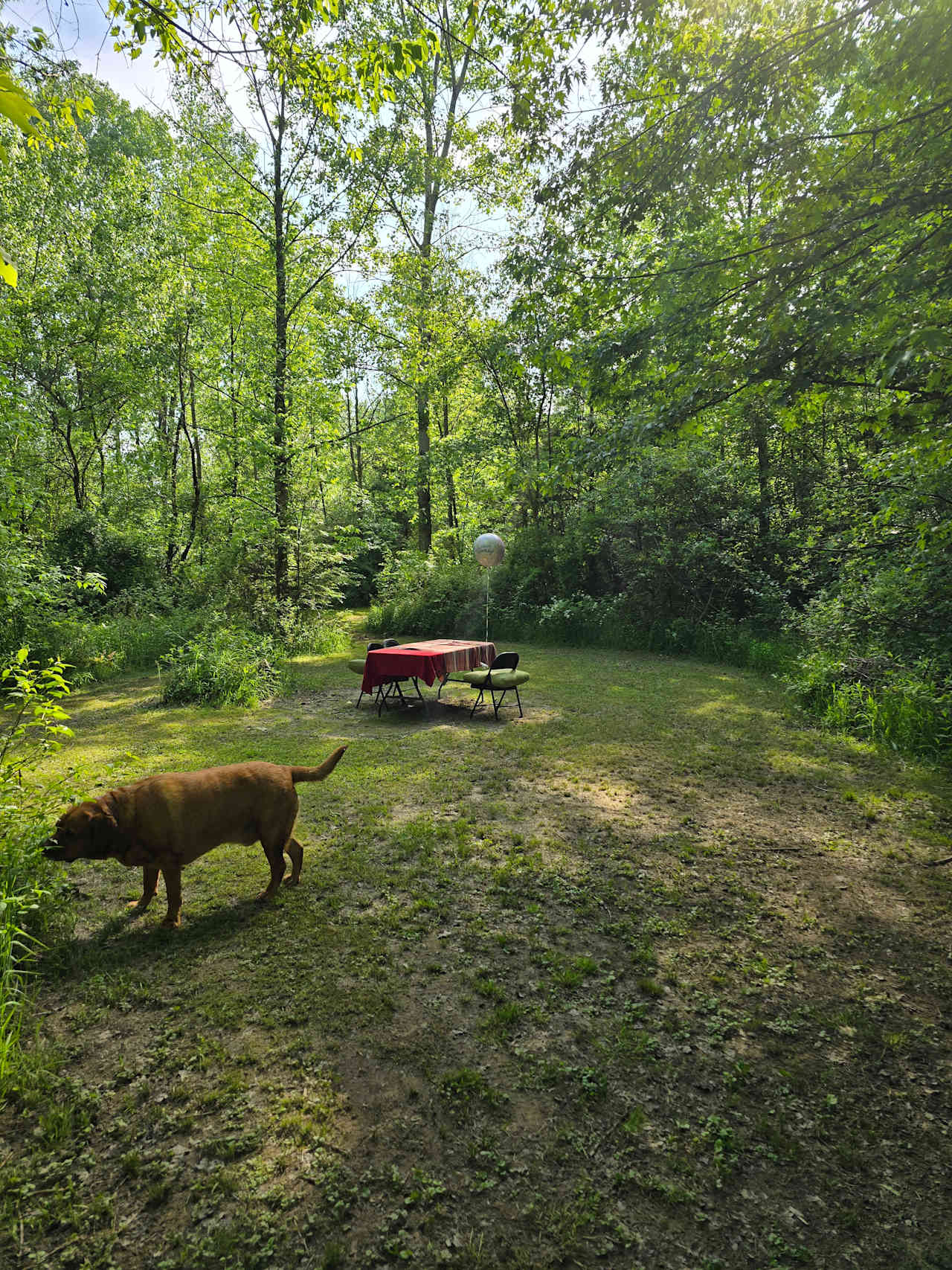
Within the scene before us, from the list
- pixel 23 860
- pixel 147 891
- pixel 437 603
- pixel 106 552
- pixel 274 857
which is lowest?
pixel 147 891

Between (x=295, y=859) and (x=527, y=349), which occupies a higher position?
(x=527, y=349)

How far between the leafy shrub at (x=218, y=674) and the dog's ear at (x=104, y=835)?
5097 millimetres

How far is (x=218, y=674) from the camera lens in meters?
8.12

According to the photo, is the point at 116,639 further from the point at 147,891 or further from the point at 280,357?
the point at 147,891

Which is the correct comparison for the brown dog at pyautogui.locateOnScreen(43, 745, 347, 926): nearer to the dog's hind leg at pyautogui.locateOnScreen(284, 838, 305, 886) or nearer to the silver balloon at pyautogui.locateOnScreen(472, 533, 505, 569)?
the dog's hind leg at pyautogui.locateOnScreen(284, 838, 305, 886)

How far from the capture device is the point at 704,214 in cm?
411

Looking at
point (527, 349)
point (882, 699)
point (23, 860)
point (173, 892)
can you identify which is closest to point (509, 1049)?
point (173, 892)

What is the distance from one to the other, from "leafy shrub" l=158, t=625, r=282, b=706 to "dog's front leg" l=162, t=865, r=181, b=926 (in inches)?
195

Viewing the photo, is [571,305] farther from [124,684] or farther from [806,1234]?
[124,684]

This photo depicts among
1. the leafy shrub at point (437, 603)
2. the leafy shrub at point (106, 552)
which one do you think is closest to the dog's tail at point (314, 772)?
the leafy shrub at point (437, 603)

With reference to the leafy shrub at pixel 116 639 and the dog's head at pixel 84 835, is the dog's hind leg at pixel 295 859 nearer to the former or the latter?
the dog's head at pixel 84 835

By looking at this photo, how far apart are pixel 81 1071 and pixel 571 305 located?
493 cm

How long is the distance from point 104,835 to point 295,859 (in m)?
1.05

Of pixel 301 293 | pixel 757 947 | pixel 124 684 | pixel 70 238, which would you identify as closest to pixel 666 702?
pixel 757 947
